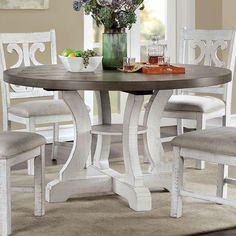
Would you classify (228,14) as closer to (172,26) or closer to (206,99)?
(172,26)

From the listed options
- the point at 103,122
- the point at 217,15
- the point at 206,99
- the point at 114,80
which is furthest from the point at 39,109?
the point at 217,15

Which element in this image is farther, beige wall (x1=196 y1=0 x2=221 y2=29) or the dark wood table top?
beige wall (x1=196 y1=0 x2=221 y2=29)

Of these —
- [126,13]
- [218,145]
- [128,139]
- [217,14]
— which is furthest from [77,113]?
[217,14]

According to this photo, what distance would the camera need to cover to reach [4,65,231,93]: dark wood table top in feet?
11.8

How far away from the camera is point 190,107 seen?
488 cm

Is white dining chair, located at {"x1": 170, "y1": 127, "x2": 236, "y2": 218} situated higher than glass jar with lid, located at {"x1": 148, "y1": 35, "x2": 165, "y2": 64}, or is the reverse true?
glass jar with lid, located at {"x1": 148, "y1": 35, "x2": 165, "y2": 64}

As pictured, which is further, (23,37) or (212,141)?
(23,37)

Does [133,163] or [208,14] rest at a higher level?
[208,14]

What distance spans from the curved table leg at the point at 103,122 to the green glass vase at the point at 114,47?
11.1 inches

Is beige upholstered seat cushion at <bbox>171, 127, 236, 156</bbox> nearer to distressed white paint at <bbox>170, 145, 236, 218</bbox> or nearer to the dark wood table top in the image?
distressed white paint at <bbox>170, 145, 236, 218</bbox>

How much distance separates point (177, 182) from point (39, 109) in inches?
52.8

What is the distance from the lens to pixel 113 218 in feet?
12.8

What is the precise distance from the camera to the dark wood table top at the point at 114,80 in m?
3.61

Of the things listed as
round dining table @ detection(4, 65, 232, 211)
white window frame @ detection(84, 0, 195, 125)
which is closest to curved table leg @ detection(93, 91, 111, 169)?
round dining table @ detection(4, 65, 232, 211)
